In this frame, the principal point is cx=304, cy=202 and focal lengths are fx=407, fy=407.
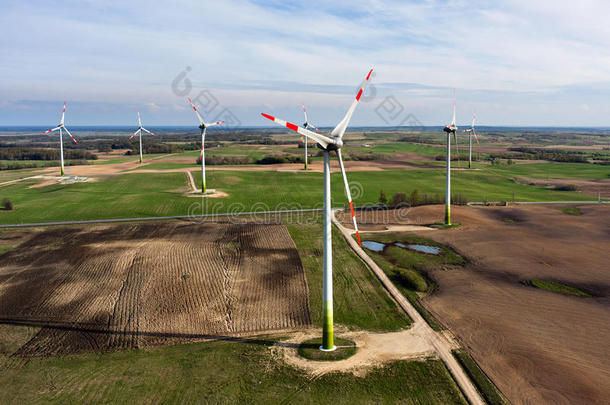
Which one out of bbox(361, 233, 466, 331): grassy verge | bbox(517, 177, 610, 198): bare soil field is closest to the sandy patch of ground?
bbox(361, 233, 466, 331): grassy verge

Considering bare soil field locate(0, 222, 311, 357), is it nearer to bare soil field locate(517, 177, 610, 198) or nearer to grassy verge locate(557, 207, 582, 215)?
grassy verge locate(557, 207, 582, 215)

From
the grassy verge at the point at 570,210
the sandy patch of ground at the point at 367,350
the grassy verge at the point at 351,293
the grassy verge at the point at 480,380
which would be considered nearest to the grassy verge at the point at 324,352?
the sandy patch of ground at the point at 367,350

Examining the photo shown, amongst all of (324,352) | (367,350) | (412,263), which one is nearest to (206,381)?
(324,352)

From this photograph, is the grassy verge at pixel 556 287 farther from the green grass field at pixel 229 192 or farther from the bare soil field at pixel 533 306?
the green grass field at pixel 229 192

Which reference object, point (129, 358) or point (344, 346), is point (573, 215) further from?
point (129, 358)

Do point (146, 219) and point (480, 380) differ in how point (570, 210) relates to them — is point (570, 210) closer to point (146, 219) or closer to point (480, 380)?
point (480, 380)

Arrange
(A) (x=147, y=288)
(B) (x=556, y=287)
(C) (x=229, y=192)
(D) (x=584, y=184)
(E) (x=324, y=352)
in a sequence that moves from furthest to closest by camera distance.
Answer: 1. (D) (x=584, y=184)
2. (C) (x=229, y=192)
3. (B) (x=556, y=287)
4. (A) (x=147, y=288)
5. (E) (x=324, y=352)

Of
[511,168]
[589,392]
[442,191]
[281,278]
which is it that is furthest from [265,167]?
[589,392]
